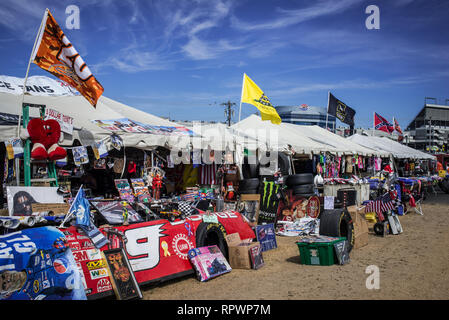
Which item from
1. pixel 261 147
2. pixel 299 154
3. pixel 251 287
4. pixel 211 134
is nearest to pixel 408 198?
pixel 299 154

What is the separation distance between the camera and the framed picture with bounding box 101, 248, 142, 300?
5113mm

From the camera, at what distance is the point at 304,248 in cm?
734

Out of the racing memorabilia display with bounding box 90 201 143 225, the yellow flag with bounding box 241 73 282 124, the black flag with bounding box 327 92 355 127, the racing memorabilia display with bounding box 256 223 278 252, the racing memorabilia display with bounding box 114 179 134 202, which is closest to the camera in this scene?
the racing memorabilia display with bounding box 90 201 143 225

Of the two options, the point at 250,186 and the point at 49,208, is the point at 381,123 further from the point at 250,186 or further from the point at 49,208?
the point at 49,208

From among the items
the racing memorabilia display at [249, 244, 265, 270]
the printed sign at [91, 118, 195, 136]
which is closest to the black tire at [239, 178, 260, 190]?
the printed sign at [91, 118, 195, 136]

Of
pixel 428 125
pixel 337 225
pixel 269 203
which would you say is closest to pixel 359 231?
pixel 337 225

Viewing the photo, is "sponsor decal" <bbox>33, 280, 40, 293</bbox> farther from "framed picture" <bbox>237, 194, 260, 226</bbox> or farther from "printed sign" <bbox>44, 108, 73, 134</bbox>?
"framed picture" <bbox>237, 194, 260, 226</bbox>

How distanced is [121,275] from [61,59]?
4734 millimetres

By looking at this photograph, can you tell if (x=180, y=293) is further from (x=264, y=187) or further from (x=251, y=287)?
(x=264, y=187)

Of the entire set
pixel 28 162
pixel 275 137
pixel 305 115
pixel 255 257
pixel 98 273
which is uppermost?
pixel 305 115

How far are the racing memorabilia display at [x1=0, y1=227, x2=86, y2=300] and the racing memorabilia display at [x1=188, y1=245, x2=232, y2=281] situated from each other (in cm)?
204

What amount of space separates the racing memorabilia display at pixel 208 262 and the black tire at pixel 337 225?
251cm

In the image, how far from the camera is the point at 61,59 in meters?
7.76
